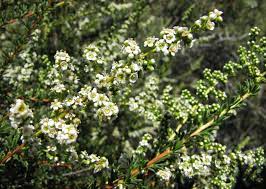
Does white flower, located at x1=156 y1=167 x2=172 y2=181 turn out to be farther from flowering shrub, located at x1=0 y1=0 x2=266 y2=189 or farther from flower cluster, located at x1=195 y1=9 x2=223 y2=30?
flower cluster, located at x1=195 y1=9 x2=223 y2=30

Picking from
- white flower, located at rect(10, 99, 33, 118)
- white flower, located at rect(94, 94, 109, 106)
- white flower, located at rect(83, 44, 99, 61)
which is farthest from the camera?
white flower, located at rect(83, 44, 99, 61)

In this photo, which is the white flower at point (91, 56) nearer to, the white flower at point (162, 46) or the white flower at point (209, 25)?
the white flower at point (162, 46)

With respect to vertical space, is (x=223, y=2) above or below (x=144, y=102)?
below

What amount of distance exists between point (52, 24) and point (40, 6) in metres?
1.05

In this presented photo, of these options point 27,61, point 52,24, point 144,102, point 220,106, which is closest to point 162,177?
point 220,106

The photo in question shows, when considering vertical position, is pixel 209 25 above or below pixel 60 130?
above

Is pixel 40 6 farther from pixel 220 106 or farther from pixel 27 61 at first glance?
pixel 220 106

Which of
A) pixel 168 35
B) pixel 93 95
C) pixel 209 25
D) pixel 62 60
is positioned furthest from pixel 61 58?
pixel 209 25

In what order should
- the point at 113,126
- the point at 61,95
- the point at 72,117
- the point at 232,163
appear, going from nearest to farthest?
the point at 72,117 → the point at 61,95 → the point at 232,163 → the point at 113,126

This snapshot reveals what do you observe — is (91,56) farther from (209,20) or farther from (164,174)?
(164,174)

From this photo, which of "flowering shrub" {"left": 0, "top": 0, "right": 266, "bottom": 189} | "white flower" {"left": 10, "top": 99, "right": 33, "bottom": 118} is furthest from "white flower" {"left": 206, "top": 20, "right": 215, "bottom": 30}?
"white flower" {"left": 10, "top": 99, "right": 33, "bottom": 118}

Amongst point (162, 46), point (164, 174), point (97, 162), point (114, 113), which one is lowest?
point (164, 174)

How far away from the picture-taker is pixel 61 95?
1.75m

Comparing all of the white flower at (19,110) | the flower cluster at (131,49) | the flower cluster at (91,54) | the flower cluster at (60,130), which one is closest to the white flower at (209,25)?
the flower cluster at (131,49)
